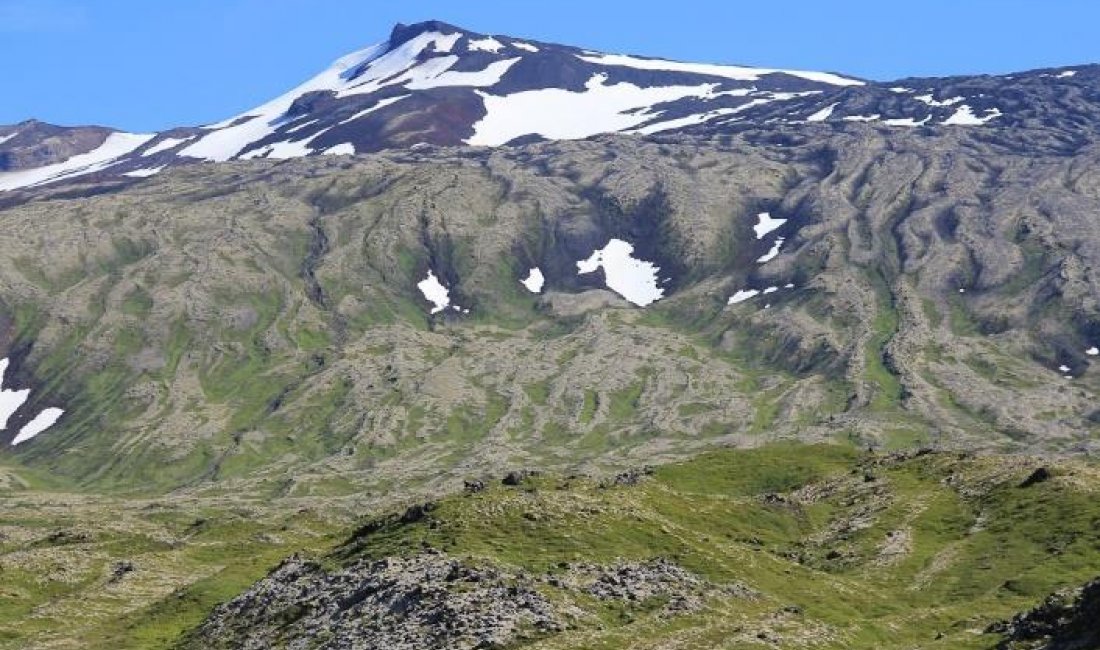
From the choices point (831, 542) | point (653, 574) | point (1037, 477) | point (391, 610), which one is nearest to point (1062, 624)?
point (653, 574)

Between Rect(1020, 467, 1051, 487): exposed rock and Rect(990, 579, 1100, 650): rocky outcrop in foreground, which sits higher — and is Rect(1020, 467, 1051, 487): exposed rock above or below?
below

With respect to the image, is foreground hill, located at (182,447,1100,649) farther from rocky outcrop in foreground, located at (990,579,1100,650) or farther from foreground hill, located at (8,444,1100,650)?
rocky outcrop in foreground, located at (990,579,1100,650)

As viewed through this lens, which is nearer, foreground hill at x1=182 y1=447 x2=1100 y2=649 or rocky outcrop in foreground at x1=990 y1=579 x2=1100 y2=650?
rocky outcrop in foreground at x1=990 y1=579 x2=1100 y2=650

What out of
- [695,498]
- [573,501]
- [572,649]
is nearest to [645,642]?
[572,649]

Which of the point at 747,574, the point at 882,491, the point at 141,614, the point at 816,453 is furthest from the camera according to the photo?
the point at 816,453

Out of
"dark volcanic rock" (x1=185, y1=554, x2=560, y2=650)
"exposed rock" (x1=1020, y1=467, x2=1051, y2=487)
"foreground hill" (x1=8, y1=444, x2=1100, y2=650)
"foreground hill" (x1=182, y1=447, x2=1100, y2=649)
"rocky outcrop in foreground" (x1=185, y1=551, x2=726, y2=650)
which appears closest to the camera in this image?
"dark volcanic rock" (x1=185, y1=554, x2=560, y2=650)

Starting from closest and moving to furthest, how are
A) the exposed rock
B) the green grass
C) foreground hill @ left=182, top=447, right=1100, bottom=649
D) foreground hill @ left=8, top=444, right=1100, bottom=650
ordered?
foreground hill @ left=8, top=444, right=1100, bottom=650
foreground hill @ left=182, top=447, right=1100, bottom=649
the green grass
the exposed rock

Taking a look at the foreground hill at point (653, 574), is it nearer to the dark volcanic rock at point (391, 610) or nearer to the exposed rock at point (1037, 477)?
the dark volcanic rock at point (391, 610)

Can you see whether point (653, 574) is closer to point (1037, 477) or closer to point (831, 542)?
point (831, 542)

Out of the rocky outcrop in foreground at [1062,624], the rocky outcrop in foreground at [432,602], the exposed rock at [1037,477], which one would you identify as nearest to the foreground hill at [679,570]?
the rocky outcrop in foreground at [432,602]

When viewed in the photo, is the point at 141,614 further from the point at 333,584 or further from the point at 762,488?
the point at 762,488

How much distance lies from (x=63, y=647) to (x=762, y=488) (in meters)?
80.8

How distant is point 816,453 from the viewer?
166125 millimetres

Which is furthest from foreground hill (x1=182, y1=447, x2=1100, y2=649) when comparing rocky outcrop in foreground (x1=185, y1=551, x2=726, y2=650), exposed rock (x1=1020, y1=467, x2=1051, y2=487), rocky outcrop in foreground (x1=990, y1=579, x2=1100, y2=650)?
rocky outcrop in foreground (x1=990, y1=579, x2=1100, y2=650)
